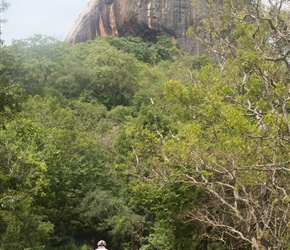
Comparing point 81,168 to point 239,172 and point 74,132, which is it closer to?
point 74,132

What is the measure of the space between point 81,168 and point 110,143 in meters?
5.33

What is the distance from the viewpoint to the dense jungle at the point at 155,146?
8172 mm

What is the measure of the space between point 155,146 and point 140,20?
1788 inches

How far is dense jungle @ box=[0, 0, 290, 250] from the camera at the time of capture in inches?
322

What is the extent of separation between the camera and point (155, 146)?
41.9 feet

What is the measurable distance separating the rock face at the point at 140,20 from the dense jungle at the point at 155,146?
13953mm

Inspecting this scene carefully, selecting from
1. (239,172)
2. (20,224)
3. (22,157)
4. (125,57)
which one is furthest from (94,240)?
(125,57)

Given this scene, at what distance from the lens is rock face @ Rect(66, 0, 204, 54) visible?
178 feet

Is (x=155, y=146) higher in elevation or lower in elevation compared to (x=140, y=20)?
lower

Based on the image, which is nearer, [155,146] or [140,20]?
[155,146]

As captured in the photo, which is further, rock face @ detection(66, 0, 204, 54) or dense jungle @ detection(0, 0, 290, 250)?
rock face @ detection(66, 0, 204, 54)

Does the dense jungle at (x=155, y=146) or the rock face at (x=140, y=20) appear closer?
the dense jungle at (x=155, y=146)

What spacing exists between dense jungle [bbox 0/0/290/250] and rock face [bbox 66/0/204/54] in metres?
14.0

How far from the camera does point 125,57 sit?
1561 inches
